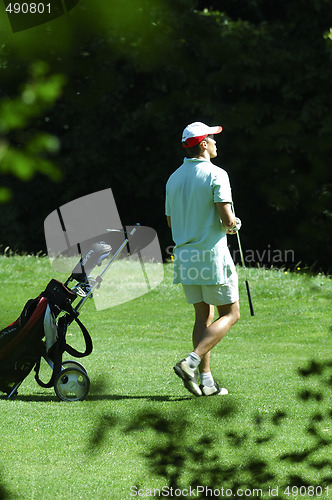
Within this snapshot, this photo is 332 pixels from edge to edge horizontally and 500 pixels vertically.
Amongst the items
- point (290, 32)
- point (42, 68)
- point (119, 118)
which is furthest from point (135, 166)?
point (42, 68)

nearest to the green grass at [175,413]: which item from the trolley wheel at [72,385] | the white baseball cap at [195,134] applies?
the trolley wheel at [72,385]

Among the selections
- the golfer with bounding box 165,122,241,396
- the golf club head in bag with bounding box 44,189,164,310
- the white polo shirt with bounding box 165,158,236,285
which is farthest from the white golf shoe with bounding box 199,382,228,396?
the golf club head in bag with bounding box 44,189,164,310

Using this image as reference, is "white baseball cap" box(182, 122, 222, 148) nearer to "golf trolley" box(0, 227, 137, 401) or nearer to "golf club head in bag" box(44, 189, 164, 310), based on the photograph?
"golf club head in bag" box(44, 189, 164, 310)

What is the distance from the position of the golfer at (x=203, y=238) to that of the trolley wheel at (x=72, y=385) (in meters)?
0.70

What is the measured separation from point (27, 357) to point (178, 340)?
8.97 feet

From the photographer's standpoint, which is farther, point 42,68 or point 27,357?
point 27,357

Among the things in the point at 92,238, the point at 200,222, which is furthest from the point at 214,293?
the point at 92,238

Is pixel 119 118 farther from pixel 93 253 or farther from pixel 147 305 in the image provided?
pixel 93 253

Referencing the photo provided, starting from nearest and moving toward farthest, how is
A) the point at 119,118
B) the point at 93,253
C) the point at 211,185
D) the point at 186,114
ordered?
the point at 211,185
the point at 93,253
the point at 186,114
the point at 119,118

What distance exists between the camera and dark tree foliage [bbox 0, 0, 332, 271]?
173 cm

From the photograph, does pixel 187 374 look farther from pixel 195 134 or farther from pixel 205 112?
pixel 205 112

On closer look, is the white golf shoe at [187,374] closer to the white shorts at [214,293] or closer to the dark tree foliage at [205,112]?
the white shorts at [214,293]

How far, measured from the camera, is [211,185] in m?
4.79

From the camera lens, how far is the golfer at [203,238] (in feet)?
15.7
